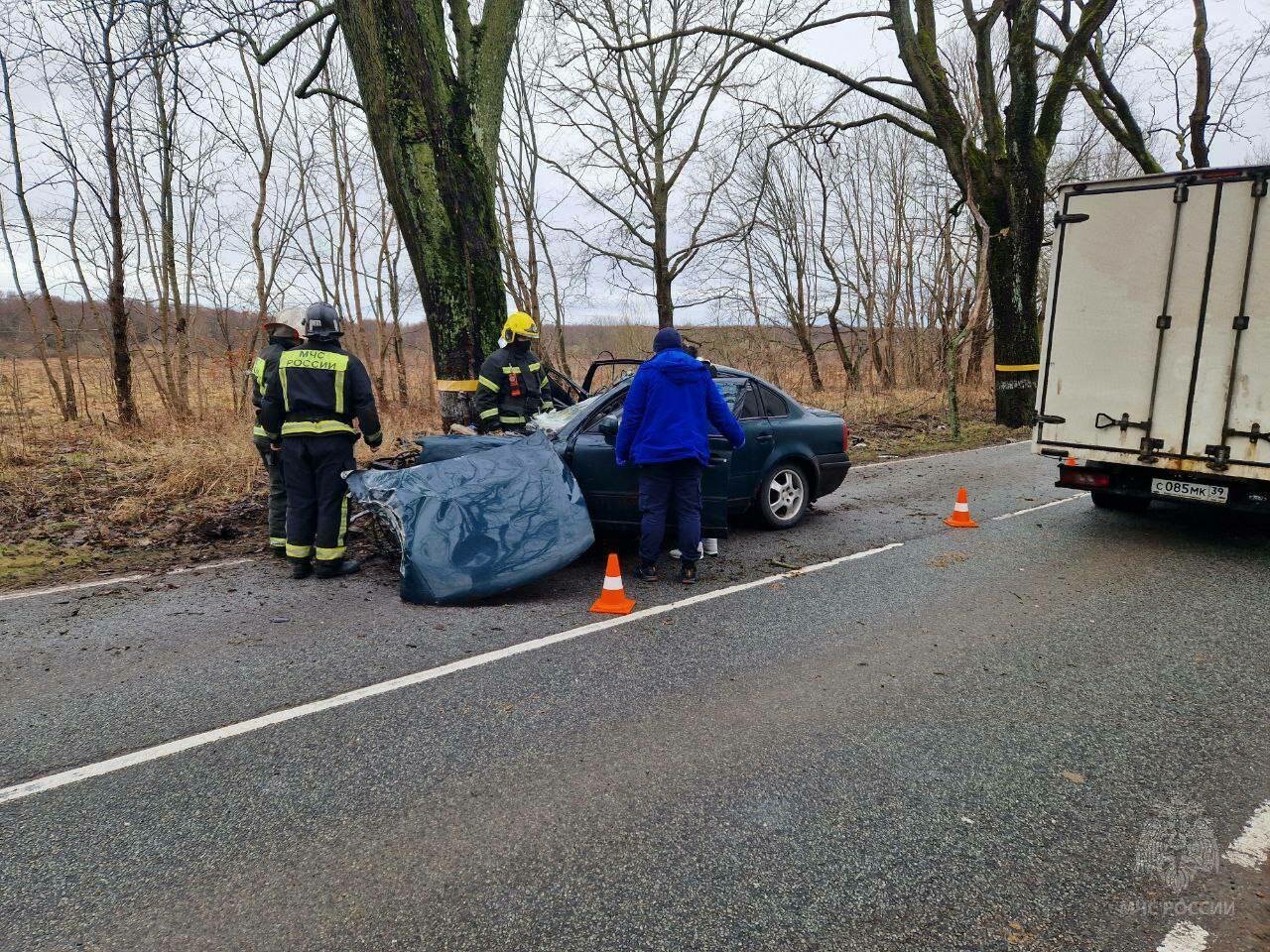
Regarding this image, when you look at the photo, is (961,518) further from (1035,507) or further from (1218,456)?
(1218,456)

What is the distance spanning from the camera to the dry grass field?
6727 millimetres

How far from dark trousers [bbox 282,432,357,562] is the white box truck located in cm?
601

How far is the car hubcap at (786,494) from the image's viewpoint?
716cm

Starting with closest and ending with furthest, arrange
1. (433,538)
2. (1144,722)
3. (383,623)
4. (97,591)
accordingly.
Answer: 1. (1144,722)
2. (383,623)
3. (433,538)
4. (97,591)

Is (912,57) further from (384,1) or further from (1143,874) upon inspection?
(1143,874)

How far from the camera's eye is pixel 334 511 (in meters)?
5.74

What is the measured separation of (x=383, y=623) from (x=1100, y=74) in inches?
751

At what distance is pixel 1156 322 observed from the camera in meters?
6.09

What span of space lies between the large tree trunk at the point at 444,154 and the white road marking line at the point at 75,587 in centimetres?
349

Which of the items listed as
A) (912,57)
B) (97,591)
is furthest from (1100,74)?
(97,591)

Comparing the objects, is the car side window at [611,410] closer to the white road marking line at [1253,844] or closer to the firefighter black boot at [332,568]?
the firefighter black boot at [332,568]

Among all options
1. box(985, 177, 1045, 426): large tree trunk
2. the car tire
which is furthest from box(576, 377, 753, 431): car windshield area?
box(985, 177, 1045, 426): large tree trunk

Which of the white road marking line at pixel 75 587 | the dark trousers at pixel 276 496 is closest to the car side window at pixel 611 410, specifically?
the dark trousers at pixel 276 496

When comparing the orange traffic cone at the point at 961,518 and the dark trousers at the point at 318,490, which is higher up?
the dark trousers at the point at 318,490
